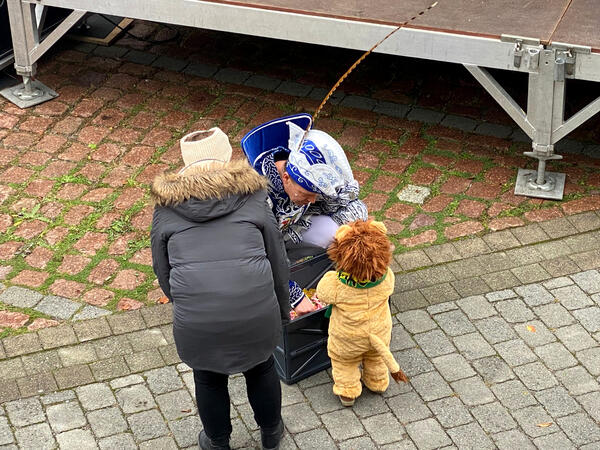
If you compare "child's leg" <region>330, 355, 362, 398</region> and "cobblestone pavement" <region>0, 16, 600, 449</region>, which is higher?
"child's leg" <region>330, 355, 362, 398</region>

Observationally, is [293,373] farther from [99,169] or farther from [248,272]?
[99,169]

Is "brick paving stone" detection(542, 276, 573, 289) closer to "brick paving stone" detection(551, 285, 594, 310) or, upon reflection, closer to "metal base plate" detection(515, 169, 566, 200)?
"brick paving stone" detection(551, 285, 594, 310)

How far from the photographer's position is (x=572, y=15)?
6.40 meters

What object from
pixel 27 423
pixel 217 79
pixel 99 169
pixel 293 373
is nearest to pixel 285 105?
pixel 217 79

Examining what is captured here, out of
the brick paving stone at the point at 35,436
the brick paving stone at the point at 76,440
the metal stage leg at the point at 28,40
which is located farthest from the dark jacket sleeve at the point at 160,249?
the metal stage leg at the point at 28,40

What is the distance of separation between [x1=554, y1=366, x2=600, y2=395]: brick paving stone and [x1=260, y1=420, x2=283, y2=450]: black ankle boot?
1.47m

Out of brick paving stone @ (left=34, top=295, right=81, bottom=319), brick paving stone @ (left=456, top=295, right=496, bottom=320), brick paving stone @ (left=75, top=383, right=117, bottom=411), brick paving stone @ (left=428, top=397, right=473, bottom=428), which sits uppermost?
brick paving stone @ (left=456, top=295, right=496, bottom=320)

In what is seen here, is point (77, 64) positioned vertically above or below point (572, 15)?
below

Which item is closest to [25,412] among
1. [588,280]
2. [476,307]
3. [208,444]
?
[208,444]

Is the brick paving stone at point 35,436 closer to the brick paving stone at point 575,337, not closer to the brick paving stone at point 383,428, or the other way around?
the brick paving stone at point 383,428

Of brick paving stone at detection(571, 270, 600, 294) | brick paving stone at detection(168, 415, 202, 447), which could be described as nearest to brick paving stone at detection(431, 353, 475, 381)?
brick paving stone at detection(571, 270, 600, 294)

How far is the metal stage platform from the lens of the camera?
5.95 metres

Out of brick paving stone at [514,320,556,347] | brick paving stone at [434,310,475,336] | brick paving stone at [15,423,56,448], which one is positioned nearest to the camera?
brick paving stone at [15,423,56,448]

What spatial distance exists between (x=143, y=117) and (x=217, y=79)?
2.65ft
